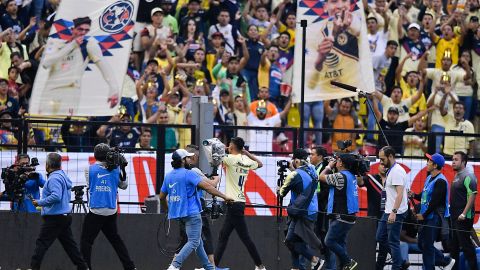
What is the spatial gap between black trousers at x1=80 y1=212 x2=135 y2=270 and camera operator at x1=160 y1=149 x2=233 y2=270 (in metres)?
0.97

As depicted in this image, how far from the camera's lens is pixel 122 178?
18.7 metres

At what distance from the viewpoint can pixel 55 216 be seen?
18281 millimetres

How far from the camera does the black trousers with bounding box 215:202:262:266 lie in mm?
19375

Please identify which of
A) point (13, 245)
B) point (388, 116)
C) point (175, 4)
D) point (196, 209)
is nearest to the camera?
point (196, 209)

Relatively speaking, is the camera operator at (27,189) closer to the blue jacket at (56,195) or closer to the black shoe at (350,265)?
the blue jacket at (56,195)

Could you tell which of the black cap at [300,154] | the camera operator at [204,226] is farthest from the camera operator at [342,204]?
the camera operator at [204,226]

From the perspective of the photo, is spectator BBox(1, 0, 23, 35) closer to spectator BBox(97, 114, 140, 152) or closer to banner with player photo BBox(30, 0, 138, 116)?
banner with player photo BBox(30, 0, 138, 116)

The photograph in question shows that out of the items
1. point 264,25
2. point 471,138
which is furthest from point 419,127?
point 264,25

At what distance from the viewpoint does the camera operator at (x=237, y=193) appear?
19406 millimetres

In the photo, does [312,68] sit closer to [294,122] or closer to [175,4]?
[294,122]

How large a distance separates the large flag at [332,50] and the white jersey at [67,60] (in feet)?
11.3

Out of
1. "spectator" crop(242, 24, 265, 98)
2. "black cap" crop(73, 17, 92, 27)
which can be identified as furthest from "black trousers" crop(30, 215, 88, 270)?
"spectator" crop(242, 24, 265, 98)

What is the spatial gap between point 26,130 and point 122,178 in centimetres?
230

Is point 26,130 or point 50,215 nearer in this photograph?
point 50,215
